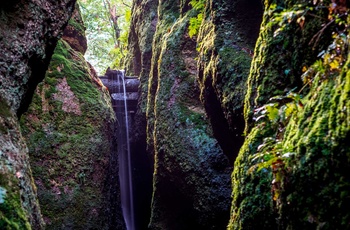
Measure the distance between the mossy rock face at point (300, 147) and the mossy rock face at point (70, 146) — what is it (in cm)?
413

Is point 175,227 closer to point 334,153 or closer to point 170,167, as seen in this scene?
point 170,167

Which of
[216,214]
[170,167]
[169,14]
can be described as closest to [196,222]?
[216,214]

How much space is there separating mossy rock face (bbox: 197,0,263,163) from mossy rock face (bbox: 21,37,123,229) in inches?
113

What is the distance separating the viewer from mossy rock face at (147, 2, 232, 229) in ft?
23.6

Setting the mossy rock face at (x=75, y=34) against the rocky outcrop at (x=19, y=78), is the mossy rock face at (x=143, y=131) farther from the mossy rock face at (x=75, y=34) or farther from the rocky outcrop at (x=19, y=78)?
the rocky outcrop at (x=19, y=78)

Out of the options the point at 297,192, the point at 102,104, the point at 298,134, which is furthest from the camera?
the point at 102,104

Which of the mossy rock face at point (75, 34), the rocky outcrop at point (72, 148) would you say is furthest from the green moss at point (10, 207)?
the mossy rock face at point (75, 34)

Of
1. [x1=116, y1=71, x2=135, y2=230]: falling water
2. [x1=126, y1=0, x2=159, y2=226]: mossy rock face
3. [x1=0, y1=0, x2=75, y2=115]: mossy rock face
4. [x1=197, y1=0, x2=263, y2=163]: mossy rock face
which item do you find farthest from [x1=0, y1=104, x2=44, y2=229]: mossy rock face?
[x1=116, y1=71, x2=135, y2=230]: falling water

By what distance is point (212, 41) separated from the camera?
664cm

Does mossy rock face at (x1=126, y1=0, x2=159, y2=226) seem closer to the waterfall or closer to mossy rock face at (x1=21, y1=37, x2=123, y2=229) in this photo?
the waterfall

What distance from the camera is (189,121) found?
26.9 feet

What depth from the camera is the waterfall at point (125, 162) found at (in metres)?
11.8

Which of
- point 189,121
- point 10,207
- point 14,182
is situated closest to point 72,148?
point 189,121

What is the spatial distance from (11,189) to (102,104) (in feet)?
20.0
